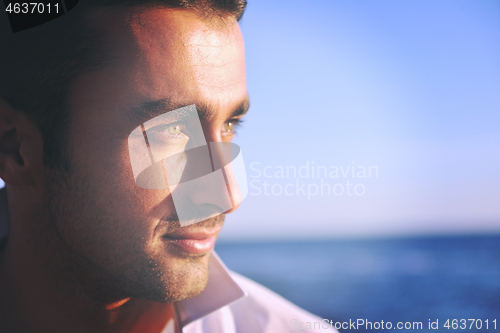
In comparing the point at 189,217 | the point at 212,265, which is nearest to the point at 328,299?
the point at 212,265

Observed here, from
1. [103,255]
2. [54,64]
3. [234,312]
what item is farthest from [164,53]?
[234,312]

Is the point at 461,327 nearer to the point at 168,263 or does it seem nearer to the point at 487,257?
the point at 487,257

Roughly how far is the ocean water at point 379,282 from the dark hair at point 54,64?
0.90 metres

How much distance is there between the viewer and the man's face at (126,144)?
753 mm

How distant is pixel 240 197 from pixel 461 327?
4.07ft

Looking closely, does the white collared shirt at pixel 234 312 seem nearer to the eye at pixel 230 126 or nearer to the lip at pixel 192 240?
the lip at pixel 192 240

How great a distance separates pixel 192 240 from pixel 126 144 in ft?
1.08

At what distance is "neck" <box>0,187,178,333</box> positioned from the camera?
0.85 metres

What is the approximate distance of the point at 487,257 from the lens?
1608 millimetres

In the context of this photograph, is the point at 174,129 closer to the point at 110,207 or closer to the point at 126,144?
the point at 126,144

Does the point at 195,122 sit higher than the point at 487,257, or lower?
higher

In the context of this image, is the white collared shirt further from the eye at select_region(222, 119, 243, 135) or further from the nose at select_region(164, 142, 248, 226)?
the eye at select_region(222, 119, 243, 135)

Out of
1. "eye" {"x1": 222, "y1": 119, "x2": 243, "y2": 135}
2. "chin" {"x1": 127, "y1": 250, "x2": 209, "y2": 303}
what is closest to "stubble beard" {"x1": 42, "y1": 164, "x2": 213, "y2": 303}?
"chin" {"x1": 127, "y1": 250, "x2": 209, "y2": 303}

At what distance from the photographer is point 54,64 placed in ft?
2.59
